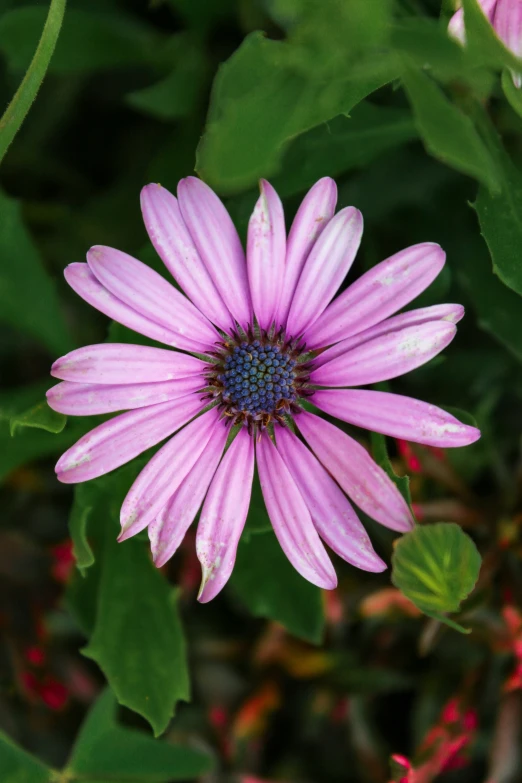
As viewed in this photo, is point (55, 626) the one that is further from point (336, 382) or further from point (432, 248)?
point (432, 248)

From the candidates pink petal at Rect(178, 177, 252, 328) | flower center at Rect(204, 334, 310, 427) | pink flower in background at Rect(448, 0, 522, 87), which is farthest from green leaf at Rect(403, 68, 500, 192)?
flower center at Rect(204, 334, 310, 427)

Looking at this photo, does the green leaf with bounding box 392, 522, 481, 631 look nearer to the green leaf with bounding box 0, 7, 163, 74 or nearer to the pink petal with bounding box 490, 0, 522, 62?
Result: the pink petal with bounding box 490, 0, 522, 62

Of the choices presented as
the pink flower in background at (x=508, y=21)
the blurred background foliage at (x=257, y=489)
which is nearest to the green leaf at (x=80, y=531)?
the blurred background foliage at (x=257, y=489)

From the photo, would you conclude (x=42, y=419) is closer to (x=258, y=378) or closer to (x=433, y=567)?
(x=258, y=378)

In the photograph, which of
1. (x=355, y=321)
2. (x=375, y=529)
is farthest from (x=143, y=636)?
(x=355, y=321)

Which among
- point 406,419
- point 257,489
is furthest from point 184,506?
point 406,419
